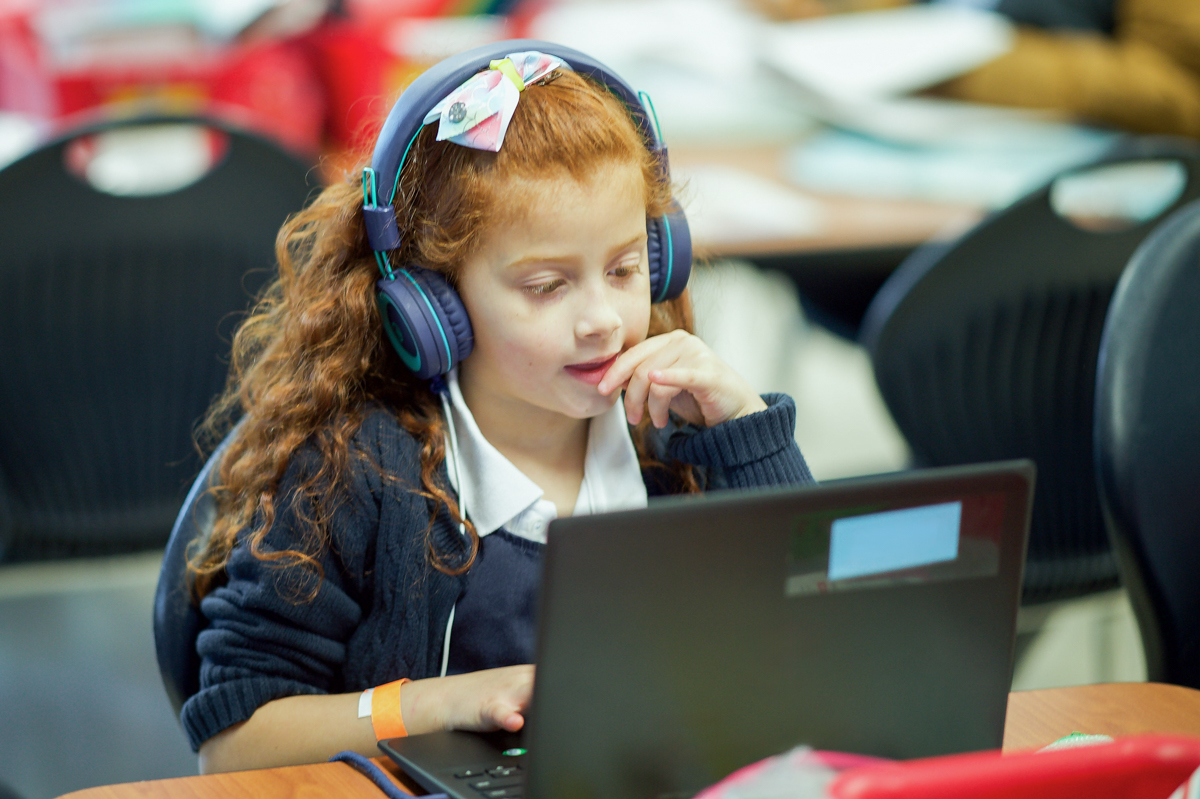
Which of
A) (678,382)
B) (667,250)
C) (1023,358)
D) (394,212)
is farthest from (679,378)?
(1023,358)

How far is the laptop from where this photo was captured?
22.8 inches

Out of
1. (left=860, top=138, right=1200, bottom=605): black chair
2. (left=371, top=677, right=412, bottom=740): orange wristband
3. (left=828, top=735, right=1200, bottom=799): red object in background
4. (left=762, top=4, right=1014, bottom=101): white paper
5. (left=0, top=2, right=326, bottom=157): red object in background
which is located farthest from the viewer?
(left=762, top=4, right=1014, bottom=101): white paper

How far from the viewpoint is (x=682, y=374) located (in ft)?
3.15

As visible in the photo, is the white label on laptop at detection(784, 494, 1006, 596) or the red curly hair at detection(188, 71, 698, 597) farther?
the red curly hair at detection(188, 71, 698, 597)

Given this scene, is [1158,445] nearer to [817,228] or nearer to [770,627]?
[770,627]

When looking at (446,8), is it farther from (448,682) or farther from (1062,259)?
(448,682)

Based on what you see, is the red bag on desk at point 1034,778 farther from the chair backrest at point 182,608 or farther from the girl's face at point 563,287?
the chair backrest at point 182,608

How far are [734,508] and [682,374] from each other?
0.39 metres

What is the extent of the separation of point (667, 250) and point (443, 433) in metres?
0.24

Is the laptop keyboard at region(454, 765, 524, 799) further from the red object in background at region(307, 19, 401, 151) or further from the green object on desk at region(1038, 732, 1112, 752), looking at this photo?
the red object in background at region(307, 19, 401, 151)

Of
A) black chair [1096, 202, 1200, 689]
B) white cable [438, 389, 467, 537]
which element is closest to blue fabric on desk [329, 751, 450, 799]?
white cable [438, 389, 467, 537]

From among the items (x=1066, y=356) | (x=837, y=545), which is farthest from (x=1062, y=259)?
(x=837, y=545)

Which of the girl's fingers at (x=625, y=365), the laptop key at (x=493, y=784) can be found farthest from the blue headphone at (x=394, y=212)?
the laptop key at (x=493, y=784)

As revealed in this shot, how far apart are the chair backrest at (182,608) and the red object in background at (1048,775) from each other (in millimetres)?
594
